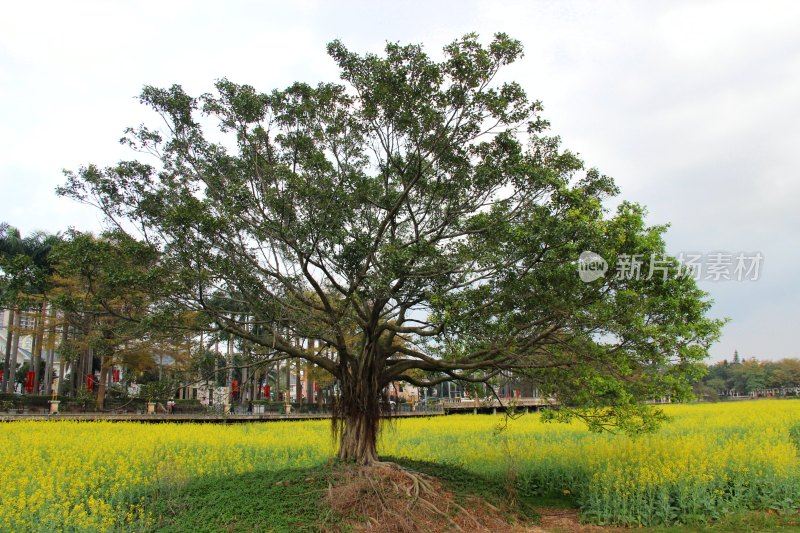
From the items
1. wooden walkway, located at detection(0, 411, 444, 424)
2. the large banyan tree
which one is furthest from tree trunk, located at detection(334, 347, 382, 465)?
wooden walkway, located at detection(0, 411, 444, 424)

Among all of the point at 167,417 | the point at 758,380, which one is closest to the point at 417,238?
the point at 167,417

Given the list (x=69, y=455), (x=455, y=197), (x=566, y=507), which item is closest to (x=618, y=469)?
(x=566, y=507)

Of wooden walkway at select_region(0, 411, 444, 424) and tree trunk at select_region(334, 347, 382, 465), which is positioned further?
wooden walkway at select_region(0, 411, 444, 424)

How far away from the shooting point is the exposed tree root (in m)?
9.30

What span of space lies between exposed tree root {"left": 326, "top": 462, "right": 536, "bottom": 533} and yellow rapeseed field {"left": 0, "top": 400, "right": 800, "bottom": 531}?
194 cm

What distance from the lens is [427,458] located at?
1669 cm

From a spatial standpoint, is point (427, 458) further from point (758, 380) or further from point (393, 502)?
point (758, 380)

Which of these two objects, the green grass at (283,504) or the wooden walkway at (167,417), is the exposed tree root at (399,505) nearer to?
the green grass at (283,504)

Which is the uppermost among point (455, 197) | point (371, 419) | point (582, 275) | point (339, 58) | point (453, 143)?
point (339, 58)

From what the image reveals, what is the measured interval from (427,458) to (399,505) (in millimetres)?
7250

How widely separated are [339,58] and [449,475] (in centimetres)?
891

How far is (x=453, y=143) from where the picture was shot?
10.9m

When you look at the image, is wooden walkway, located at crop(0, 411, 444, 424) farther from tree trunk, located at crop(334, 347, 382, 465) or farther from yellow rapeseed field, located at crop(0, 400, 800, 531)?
tree trunk, located at crop(334, 347, 382, 465)

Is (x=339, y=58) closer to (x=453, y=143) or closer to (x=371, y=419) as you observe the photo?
(x=453, y=143)
